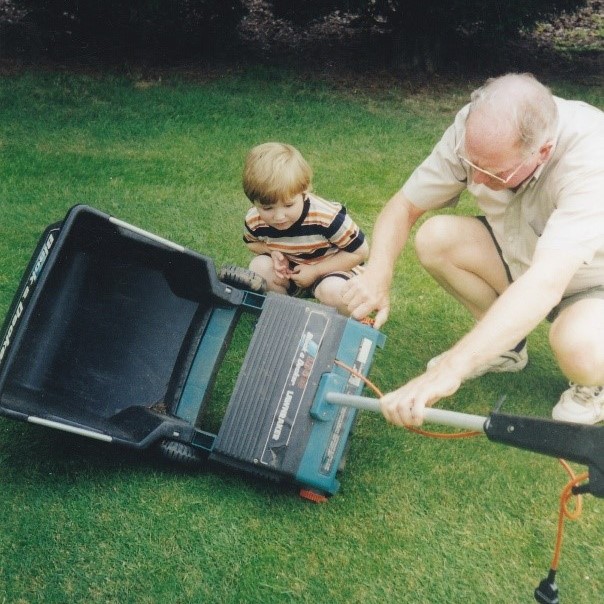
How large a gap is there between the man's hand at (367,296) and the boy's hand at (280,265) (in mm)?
543

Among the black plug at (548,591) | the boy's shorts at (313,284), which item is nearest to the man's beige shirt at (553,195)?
the boy's shorts at (313,284)

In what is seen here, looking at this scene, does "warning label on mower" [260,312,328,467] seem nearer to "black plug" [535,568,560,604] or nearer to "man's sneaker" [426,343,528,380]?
"man's sneaker" [426,343,528,380]

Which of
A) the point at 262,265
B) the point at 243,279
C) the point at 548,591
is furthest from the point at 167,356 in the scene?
the point at 548,591

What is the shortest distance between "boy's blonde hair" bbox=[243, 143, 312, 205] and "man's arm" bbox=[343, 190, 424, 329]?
33 cm

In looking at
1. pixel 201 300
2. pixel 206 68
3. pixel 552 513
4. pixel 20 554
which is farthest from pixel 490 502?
pixel 206 68

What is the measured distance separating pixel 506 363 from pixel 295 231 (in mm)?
883

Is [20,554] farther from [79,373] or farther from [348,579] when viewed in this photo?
[348,579]

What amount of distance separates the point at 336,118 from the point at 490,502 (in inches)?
151

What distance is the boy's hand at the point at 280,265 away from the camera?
2.99 m

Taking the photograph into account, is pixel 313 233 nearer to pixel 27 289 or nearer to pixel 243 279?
pixel 243 279

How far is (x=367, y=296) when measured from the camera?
2.47 metres

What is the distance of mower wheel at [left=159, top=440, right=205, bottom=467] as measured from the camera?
A: 2352mm

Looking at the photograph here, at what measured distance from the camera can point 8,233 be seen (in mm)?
3738

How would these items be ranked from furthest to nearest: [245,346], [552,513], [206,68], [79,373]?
[206,68] → [245,346] → [79,373] → [552,513]
